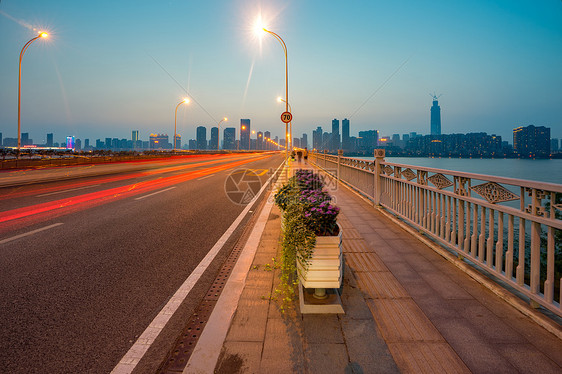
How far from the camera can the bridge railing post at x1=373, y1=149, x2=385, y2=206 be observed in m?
8.45

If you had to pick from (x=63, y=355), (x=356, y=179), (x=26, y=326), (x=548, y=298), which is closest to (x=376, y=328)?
(x=548, y=298)

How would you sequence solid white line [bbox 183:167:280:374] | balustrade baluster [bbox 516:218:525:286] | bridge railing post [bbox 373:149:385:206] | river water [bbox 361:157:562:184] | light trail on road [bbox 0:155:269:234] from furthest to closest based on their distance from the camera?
1. river water [bbox 361:157:562:184]
2. bridge railing post [bbox 373:149:385:206]
3. light trail on road [bbox 0:155:269:234]
4. balustrade baluster [bbox 516:218:525:286]
5. solid white line [bbox 183:167:280:374]

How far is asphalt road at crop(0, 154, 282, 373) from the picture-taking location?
2.63 metres

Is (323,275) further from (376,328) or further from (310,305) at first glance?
(376,328)

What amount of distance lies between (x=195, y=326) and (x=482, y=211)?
12.3 ft

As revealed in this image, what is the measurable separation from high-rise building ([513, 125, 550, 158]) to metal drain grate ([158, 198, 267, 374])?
117053 mm

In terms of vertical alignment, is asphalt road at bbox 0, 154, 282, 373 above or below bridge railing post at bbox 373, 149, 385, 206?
below

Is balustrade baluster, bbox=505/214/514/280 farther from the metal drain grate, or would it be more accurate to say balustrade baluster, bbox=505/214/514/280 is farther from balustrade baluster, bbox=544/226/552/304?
the metal drain grate

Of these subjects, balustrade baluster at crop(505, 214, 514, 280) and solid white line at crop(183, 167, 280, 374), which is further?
balustrade baluster at crop(505, 214, 514, 280)

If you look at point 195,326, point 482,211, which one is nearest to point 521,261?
point 482,211

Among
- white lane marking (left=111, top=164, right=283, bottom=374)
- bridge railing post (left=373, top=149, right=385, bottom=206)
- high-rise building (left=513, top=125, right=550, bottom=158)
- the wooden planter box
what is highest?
high-rise building (left=513, top=125, right=550, bottom=158)

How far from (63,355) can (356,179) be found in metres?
11.1

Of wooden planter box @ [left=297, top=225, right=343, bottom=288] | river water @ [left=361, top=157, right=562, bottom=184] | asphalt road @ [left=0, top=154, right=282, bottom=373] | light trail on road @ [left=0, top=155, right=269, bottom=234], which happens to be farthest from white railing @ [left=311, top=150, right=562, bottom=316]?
river water @ [left=361, top=157, right=562, bottom=184]

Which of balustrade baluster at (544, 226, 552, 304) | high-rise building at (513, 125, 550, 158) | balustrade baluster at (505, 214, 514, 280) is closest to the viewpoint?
balustrade baluster at (544, 226, 552, 304)
